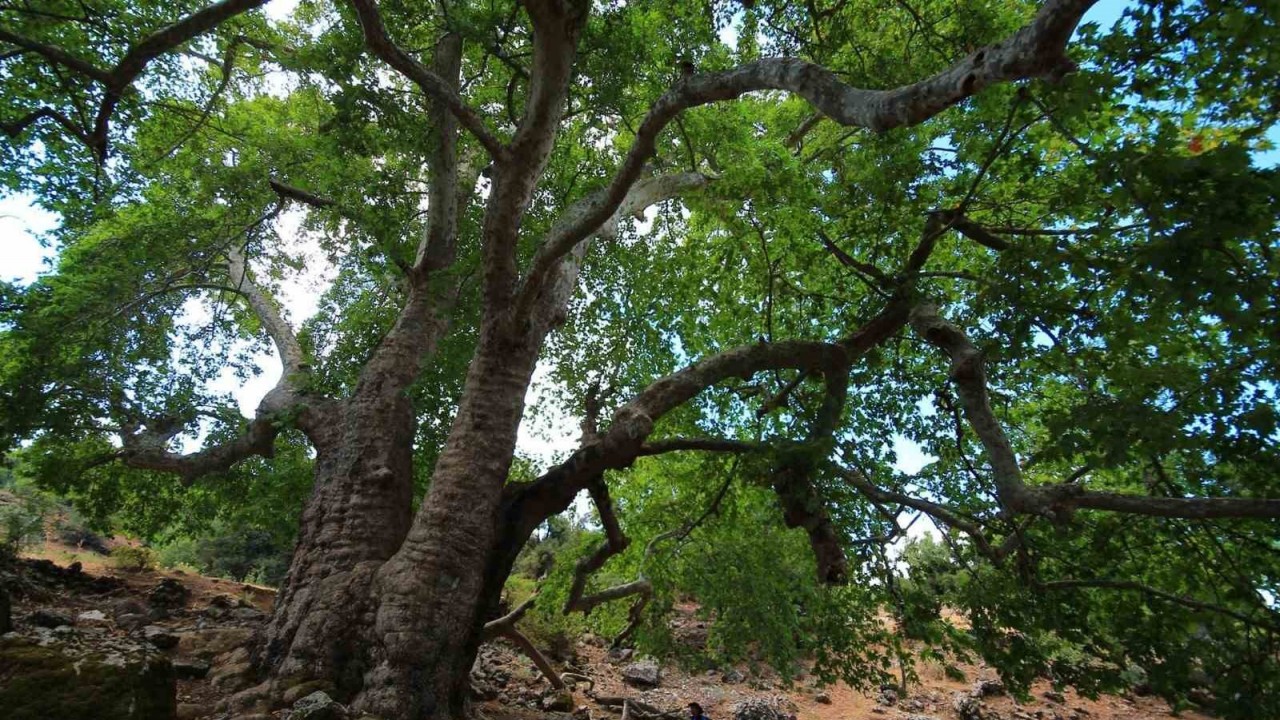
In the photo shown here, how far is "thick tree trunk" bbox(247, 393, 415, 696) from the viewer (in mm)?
4270

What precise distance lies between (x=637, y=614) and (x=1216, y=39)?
6377 mm

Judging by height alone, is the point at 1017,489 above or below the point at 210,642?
above

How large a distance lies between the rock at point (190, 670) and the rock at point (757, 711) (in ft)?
27.2

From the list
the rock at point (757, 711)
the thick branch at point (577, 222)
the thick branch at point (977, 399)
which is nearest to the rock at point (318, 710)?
the thick branch at point (577, 222)

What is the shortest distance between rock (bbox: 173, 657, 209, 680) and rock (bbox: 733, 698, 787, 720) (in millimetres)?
8303

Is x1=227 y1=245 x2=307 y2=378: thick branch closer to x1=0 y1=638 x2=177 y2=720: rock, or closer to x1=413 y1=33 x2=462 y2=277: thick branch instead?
x1=413 y1=33 x2=462 y2=277: thick branch

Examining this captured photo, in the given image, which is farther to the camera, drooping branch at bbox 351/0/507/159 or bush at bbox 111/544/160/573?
bush at bbox 111/544/160/573

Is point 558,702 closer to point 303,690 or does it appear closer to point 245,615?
point 245,615

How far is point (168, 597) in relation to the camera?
857 cm

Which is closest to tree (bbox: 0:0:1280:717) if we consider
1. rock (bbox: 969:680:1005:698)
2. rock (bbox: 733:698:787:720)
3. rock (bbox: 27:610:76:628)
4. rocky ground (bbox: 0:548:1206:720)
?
rocky ground (bbox: 0:548:1206:720)

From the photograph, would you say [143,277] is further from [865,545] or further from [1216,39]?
[1216,39]

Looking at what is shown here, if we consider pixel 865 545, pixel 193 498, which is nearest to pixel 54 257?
pixel 193 498

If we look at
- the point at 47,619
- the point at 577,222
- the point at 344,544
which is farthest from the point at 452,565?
the point at 47,619

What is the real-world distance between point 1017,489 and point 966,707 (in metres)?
12.2
